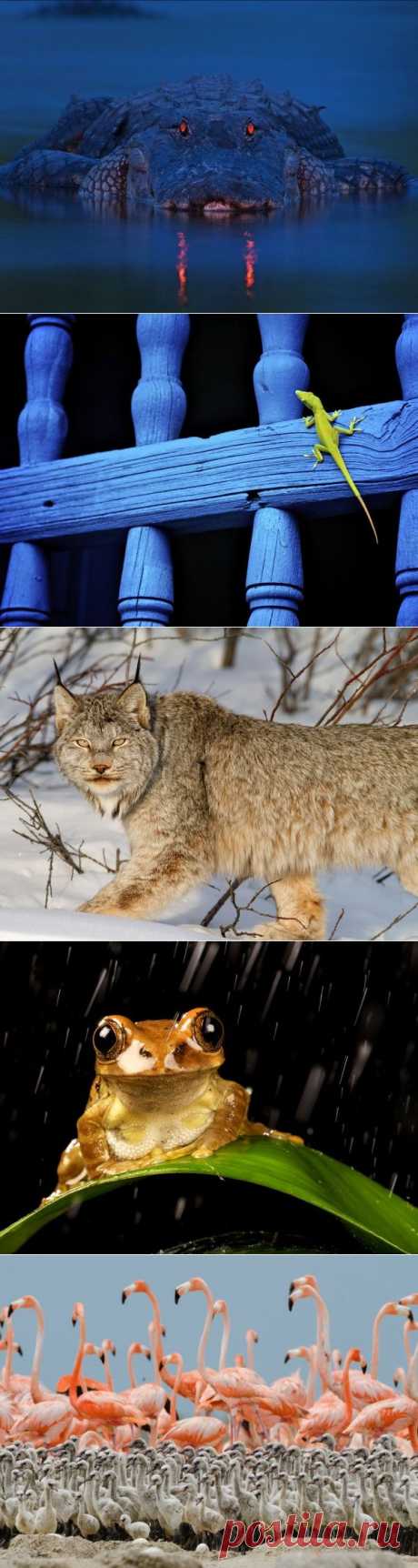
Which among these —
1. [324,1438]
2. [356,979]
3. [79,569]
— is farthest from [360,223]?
[324,1438]

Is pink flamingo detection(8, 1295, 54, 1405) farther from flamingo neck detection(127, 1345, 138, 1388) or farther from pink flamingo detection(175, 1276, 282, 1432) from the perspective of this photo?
pink flamingo detection(175, 1276, 282, 1432)

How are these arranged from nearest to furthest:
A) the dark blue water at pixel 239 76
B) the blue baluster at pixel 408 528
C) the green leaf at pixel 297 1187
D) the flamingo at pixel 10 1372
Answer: the flamingo at pixel 10 1372 → the green leaf at pixel 297 1187 → the blue baluster at pixel 408 528 → the dark blue water at pixel 239 76

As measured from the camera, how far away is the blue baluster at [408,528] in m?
2.97

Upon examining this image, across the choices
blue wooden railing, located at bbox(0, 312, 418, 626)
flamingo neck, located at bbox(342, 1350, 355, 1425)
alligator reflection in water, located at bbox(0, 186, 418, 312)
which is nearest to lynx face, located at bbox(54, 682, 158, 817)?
blue wooden railing, located at bbox(0, 312, 418, 626)

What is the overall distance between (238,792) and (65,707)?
35 centimetres

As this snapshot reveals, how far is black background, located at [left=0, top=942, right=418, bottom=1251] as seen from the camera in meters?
2.89

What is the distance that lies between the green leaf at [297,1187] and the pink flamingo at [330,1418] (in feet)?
0.86

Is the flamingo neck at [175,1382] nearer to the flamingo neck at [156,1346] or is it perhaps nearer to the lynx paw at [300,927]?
the flamingo neck at [156,1346]

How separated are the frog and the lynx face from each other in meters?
0.41

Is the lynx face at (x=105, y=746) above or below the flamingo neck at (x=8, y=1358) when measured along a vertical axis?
above

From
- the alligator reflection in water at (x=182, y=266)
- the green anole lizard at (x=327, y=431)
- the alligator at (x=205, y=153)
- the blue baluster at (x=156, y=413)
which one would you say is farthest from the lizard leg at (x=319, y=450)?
the alligator at (x=205, y=153)

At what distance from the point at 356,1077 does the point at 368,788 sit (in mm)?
526

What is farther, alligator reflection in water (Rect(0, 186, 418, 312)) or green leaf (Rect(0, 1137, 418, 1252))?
alligator reflection in water (Rect(0, 186, 418, 312))

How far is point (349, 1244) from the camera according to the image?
112 inches
